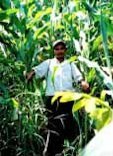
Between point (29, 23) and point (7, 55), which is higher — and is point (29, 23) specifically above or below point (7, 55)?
above

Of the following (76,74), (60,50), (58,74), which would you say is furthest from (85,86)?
(58,74)

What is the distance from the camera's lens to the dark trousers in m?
3.03

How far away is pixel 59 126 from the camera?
10.2 feet

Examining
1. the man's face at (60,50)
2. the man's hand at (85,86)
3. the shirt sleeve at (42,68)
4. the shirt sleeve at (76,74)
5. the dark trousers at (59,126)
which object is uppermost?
the man's face at (60,50)

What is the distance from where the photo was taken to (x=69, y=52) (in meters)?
3.15

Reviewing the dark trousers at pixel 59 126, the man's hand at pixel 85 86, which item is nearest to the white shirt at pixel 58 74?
the dark trousers at pixel 59 126

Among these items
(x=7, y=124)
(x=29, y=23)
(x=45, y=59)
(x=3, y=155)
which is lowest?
(x=3, y=155)

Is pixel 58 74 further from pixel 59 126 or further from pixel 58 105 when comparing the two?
pixel 59 126

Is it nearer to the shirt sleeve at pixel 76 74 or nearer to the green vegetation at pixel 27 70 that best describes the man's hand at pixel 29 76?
the green vegetation at pixel 27 70

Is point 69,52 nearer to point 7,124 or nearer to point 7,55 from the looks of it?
point 7,55

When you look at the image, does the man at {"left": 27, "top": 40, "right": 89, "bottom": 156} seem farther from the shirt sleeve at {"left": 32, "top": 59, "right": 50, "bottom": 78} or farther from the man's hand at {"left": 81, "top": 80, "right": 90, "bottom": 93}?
A: the man's hand at {"left": 81, "top": 80, "right": 90, "bottom": 93}

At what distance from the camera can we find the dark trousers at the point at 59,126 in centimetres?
303

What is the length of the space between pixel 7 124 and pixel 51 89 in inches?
17.6

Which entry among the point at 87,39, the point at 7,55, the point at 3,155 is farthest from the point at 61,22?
the point at 3,155
